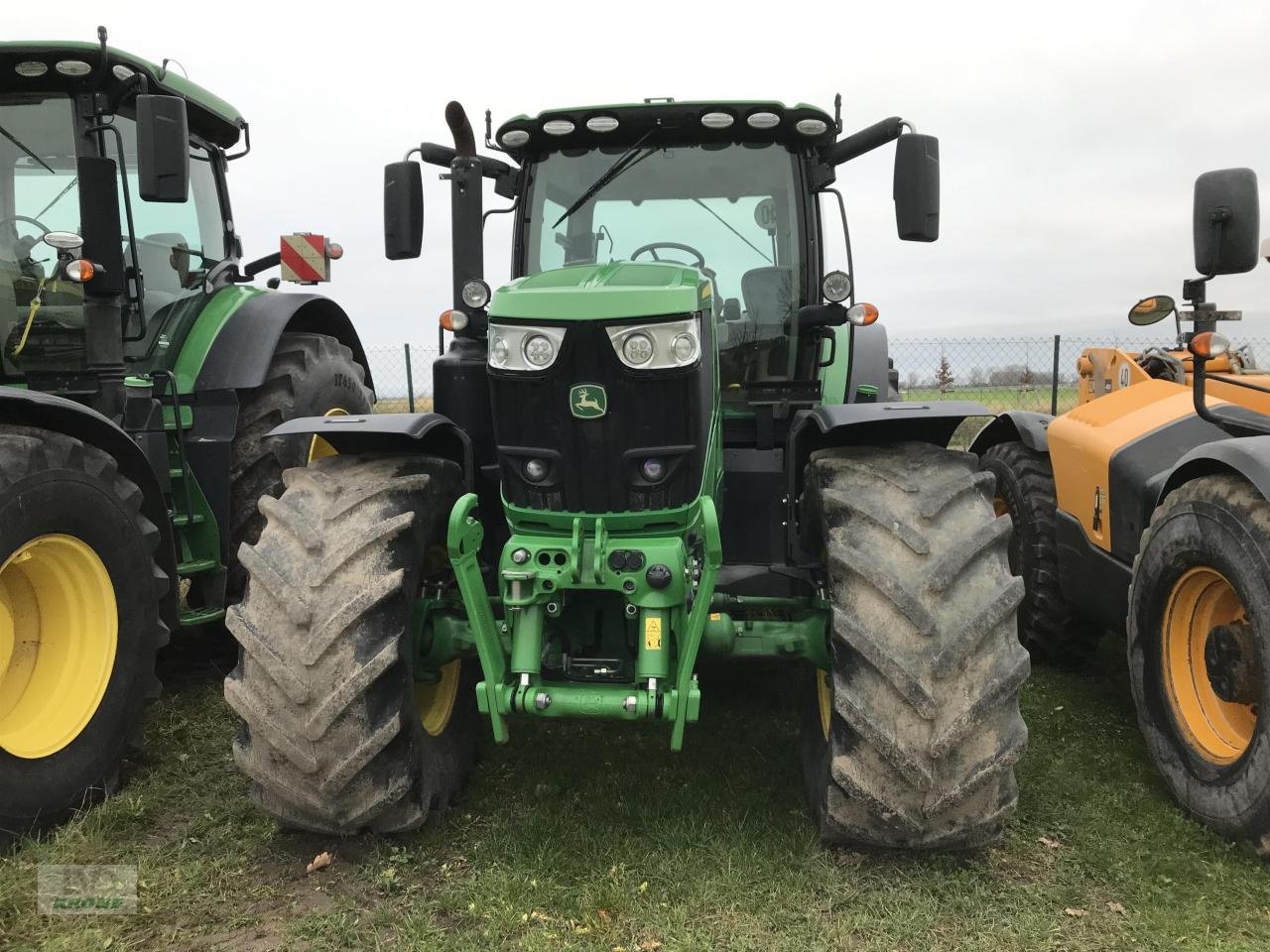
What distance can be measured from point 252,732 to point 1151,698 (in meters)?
3.09

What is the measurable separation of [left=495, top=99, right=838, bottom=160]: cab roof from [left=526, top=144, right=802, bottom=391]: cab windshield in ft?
0.23

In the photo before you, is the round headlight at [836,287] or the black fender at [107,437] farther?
the round headlight at [836,287]

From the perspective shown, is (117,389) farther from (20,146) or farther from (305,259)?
(305,259)

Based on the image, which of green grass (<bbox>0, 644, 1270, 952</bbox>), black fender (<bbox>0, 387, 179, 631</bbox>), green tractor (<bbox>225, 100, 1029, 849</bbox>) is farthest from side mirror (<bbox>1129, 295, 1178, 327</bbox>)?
black fender (<bbox>0, 387, 179, 631</bbox>)

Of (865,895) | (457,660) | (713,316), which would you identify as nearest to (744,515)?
(713,316)

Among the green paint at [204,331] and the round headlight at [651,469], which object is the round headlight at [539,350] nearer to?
the round headlight at [651,469]

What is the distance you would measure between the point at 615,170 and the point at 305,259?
2981 mm

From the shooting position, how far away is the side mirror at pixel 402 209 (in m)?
3.95

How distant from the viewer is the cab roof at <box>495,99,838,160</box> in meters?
3.86

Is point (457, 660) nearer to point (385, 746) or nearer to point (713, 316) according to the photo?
point (385, 746)

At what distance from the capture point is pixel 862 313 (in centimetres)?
387

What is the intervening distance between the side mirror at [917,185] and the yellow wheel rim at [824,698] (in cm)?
167

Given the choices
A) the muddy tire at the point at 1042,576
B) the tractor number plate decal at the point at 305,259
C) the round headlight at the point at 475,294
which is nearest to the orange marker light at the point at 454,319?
the round headlight at the point at 475,294

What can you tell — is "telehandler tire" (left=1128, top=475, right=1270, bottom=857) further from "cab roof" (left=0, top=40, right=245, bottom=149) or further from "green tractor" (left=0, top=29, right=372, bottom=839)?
"cab roof" (left=0, top=40, right=245, bottom=149)
